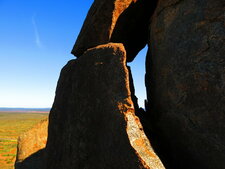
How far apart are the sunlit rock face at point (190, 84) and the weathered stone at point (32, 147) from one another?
23.0 feet

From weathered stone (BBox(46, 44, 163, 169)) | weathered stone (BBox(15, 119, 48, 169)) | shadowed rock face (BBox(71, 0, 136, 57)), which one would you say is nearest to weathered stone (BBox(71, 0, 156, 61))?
shadowed rock face (BBox(71, 0, 136, 57))

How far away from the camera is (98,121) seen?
6.14 metres

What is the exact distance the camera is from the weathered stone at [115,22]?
8.04m

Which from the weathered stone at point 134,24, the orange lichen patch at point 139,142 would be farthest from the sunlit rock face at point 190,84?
the weathered stone at point 134,24

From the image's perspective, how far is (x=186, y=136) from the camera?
19.1 ft

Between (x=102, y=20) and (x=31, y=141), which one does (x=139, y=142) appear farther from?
(x=31, y=141)

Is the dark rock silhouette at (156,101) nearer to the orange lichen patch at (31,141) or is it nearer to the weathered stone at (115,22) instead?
the weathered stone at (115,22)

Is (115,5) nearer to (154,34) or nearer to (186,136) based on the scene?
(154,34)

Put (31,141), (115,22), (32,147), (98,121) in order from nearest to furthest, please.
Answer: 1. (98,121)
2. (115,22)
3. (32,147)
4. (31,141)

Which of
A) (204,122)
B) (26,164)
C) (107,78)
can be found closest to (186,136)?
(204,122)

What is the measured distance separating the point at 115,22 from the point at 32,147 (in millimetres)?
7952

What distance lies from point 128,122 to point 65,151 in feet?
7.97

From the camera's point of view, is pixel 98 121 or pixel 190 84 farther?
pixel 98 121

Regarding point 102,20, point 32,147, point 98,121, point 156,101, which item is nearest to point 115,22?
point 102,20
